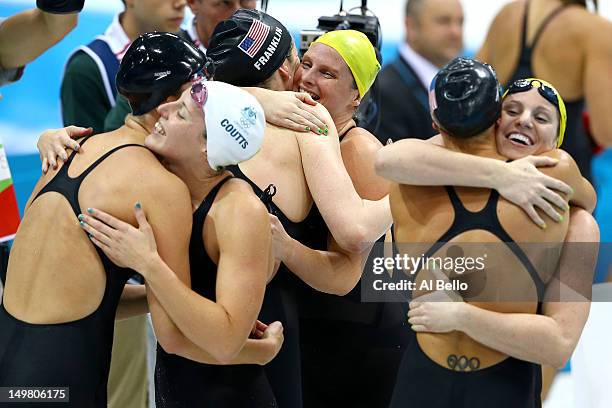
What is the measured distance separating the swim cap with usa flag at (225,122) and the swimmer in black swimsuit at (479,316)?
1.83ft

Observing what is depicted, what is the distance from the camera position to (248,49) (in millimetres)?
3301

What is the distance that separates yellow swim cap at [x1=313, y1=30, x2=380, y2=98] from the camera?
3537 mm

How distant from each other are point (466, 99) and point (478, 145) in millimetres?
182

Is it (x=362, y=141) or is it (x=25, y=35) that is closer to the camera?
(x=362, y=141)

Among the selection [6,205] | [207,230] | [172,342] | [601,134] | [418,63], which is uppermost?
[207,230]

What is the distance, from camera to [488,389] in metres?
2.76

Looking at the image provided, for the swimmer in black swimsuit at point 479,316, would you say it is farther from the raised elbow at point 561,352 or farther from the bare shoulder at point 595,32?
the bare shoulder at point 595,32

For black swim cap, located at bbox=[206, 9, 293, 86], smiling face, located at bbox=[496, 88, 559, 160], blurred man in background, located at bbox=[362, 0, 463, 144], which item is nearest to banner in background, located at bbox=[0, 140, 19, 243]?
black swim cap, located at bbox=[206, 9, 293, 86]

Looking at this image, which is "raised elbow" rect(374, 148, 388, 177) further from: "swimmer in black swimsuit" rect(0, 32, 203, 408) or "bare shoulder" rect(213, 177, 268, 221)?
"swimmer in black swimsuit" rect(0, 32, 203, 408)

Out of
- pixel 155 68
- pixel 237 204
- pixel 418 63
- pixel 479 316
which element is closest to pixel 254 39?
pixel 155 68

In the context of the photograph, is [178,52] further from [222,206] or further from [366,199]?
[366,199]

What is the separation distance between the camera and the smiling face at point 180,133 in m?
2.63

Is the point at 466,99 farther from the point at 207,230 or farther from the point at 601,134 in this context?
the point at 601,134

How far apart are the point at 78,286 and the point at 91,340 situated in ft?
0.58
